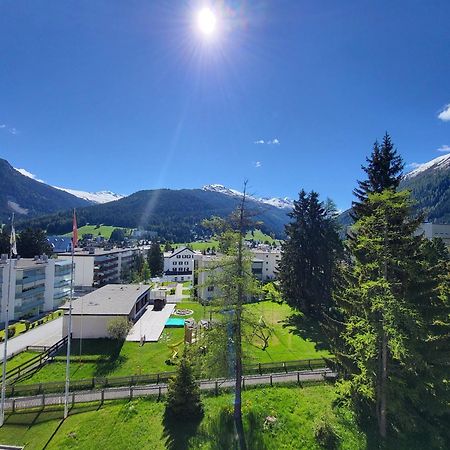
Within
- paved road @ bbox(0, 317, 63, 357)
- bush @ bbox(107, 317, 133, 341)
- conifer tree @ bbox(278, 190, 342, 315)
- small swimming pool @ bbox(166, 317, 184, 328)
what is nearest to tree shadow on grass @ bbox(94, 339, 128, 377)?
bush @ bbox(107, 317, 133, 341)

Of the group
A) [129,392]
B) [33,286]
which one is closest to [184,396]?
[129,392]

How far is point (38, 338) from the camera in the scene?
1716 inches

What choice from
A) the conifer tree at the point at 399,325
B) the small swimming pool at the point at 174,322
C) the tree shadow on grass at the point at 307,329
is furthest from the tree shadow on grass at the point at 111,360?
the conifer tree at the point at 399,325

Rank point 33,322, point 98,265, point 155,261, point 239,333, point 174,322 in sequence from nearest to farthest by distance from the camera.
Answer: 1. point 239,333
2. point 174,322
3. point 33,322
4. point 98,265
5. point 155,261

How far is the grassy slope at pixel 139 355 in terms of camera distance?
3081cm

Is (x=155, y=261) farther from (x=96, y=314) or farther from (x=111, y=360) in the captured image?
(x=111, y=360)

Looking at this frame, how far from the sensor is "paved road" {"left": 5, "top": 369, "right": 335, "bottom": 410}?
24219 mm

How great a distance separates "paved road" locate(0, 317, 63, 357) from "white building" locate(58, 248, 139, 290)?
34.7 meters

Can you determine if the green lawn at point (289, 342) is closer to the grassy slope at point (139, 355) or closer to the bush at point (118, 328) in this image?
the grassy slope at point (139, 355)

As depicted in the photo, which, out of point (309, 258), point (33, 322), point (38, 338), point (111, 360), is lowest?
point (38, 338)

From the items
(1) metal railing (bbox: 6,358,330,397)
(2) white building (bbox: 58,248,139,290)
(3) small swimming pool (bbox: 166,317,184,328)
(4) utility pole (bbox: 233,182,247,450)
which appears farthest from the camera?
(2) white building (bbox: 58,248,139,290)

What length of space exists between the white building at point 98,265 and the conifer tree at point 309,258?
5857 cm

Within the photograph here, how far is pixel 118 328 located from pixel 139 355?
493 centimetres

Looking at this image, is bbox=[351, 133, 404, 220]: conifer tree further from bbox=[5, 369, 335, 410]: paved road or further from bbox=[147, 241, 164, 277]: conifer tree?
bbox=[147, 241, 164, 277]: conifer tree
